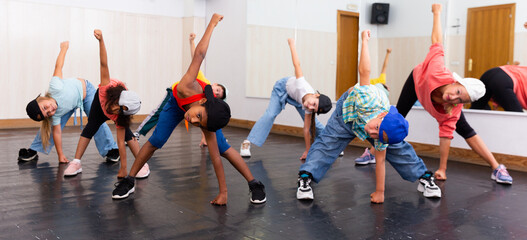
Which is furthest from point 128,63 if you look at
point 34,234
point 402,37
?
point 34,234

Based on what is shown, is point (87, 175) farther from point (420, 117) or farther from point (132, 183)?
point (420, 117)

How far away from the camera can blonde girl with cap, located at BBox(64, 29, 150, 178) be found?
2.96 metres

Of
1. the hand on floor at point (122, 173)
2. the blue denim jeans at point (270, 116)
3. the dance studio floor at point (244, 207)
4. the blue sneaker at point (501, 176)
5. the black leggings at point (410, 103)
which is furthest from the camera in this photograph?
→ the blue denim jeans at point (270, 116)

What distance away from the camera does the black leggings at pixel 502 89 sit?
146 inches

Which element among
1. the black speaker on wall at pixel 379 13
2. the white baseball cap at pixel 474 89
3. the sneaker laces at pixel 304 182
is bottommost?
Answer: the sneaker laces at pixel 304 182

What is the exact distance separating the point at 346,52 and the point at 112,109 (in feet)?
16.0

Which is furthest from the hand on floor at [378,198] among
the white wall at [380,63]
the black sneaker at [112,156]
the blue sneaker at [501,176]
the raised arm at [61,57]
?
the raised arm at [61,57]

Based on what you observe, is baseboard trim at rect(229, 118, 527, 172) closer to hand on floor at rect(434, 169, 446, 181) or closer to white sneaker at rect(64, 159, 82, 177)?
hand on floor at rect(434, 169, 446, 181)

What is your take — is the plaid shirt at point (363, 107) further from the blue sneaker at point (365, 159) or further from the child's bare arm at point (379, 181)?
the blue sneaker at point (365, 159)

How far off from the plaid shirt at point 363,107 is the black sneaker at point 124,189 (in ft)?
4.30

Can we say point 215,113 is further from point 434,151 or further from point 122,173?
point 434,151

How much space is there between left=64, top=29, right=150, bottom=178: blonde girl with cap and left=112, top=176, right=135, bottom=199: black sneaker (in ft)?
1.34

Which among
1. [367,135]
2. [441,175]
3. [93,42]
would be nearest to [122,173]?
[367,135]

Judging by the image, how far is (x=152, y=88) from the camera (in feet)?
25.4
